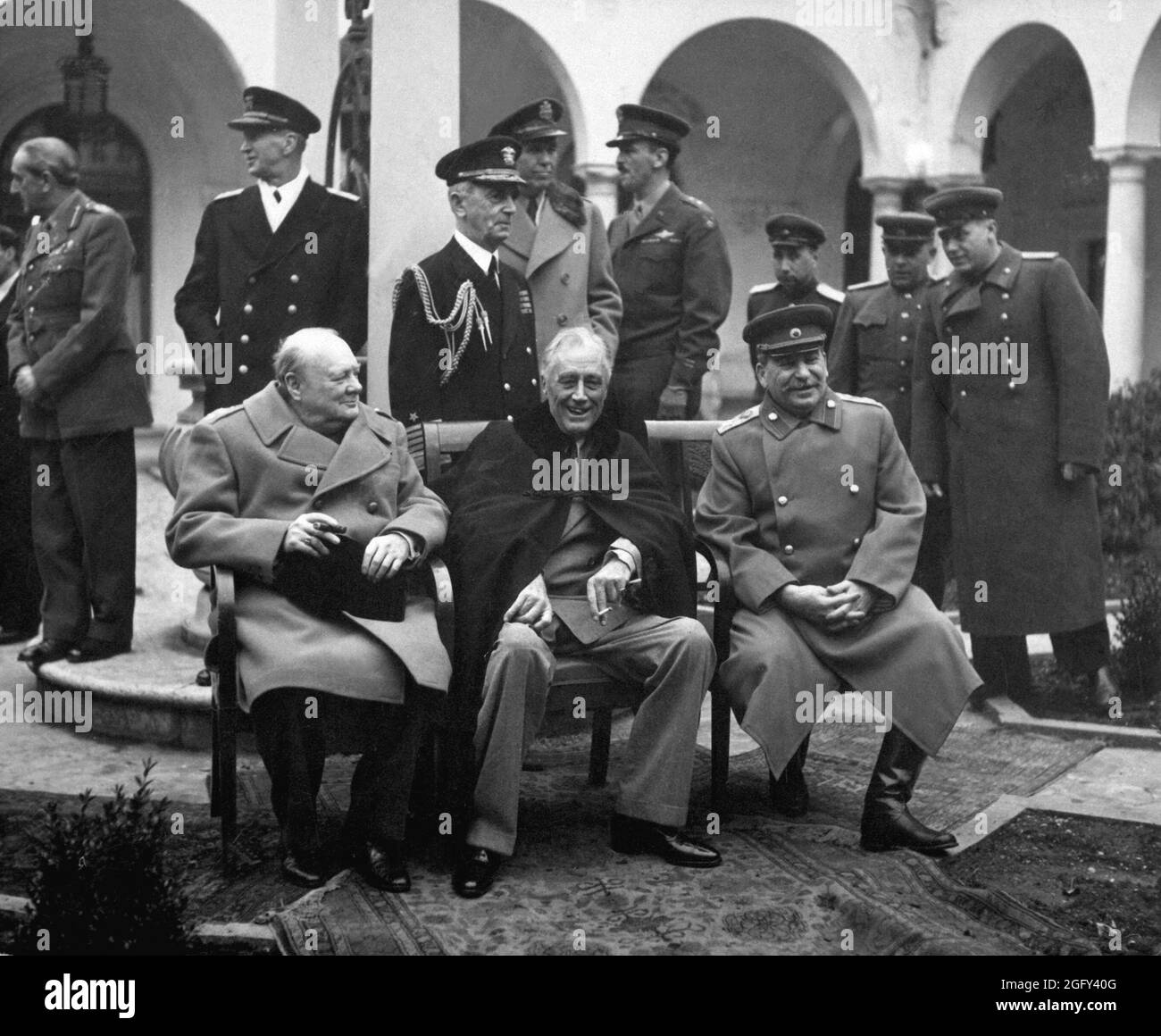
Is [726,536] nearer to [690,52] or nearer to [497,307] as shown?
[497,307]

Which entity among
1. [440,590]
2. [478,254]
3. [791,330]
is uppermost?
[478,254]

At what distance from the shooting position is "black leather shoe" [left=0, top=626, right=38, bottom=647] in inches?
310

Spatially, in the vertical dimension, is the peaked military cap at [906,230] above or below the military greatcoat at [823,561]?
above

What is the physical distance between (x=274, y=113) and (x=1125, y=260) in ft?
29.2

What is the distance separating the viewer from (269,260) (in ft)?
20.5

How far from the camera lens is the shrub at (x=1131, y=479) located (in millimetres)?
10680

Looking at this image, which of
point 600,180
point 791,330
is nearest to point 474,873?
point 791,330

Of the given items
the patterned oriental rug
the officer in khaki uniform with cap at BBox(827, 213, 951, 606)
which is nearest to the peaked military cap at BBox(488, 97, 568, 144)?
the officer in khaki uniform with cap at BBox(827, 213, 951, 606)

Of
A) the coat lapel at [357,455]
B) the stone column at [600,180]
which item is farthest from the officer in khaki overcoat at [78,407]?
the stone column at [600,180]

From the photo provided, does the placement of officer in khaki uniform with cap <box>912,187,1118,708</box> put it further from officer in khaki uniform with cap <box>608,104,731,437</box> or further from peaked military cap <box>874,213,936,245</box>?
officer in khaki uniform with cap <box>608,104,731,437</box>

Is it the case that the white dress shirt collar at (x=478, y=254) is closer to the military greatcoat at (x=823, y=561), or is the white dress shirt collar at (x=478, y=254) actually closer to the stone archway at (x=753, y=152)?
the military greatcoat at (x=823, y=561)

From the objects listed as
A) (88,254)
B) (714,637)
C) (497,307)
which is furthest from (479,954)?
(88,254)

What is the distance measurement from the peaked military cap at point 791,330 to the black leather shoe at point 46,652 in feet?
10.7

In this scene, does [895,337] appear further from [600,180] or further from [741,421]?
[600,180]
